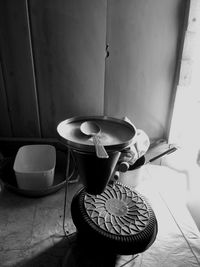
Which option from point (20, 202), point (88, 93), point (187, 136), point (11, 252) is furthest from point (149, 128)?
point (11, 252)

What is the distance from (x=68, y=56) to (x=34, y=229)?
2.87ft

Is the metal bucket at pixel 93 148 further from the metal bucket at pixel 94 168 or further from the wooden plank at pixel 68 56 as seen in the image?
the wooden plank at pixel 68 56

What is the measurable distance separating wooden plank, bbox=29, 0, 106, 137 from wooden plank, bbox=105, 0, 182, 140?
62mm

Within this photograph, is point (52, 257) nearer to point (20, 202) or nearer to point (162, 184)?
point (20, 202)

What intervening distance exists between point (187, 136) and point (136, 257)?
0.77 metres

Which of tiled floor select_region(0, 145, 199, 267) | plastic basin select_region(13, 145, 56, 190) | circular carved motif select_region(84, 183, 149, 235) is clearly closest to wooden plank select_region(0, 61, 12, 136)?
plastic basin select_region(13, 145, 56, 190)

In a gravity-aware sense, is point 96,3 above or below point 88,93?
above

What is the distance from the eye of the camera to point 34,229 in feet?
3.11

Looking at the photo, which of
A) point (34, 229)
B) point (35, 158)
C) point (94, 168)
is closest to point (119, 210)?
point (94, 168)

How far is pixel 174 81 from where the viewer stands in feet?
4.11

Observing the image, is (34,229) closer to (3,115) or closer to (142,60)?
(3,115)

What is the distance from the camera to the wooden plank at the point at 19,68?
1.04 meters

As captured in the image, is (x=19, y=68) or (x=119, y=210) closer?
(x=119, y=210)

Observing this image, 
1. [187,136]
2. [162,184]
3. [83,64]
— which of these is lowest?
[162,184]
